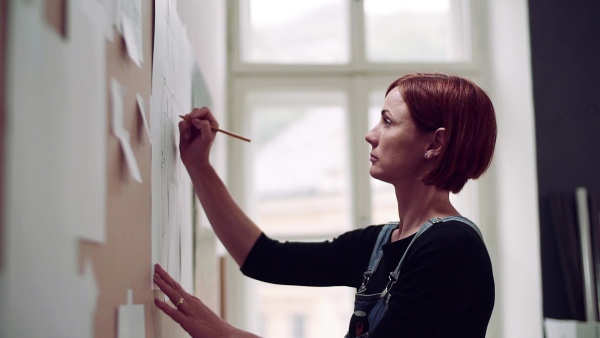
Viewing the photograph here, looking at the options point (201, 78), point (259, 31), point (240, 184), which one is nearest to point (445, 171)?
point (201, 78)

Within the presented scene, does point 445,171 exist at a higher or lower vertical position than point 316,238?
higher

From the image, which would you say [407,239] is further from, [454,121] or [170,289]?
[170,289]

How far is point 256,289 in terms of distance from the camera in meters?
3.04

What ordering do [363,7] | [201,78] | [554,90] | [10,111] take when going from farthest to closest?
[363,7] < [554,90] < [201,78] < [10,111]

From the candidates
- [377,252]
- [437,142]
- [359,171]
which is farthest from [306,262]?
[359,171]

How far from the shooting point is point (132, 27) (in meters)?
0.90

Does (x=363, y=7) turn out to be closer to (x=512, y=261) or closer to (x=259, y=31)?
(x=259, y=31)

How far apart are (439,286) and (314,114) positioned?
204 cm

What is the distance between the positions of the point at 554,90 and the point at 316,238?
3.92 feet

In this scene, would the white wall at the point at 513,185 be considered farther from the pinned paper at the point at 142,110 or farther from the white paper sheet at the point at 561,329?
the pinned paper at the point at 142,110

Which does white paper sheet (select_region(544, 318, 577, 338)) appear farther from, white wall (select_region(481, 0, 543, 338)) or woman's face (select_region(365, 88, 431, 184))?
woman's face (select_region(365, 88, 431, 184))

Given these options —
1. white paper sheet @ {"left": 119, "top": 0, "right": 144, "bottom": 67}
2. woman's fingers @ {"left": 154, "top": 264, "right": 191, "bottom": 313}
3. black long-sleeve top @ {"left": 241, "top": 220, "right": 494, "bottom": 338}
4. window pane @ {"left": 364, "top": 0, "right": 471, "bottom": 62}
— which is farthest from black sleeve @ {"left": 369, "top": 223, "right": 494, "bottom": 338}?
window pane @ {"left": 364, "top": 0, "right": 471, "bottom": 62}

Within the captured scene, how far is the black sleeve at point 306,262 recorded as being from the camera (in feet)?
5.19

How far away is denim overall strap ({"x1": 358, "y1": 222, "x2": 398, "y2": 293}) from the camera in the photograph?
4.64 feet
